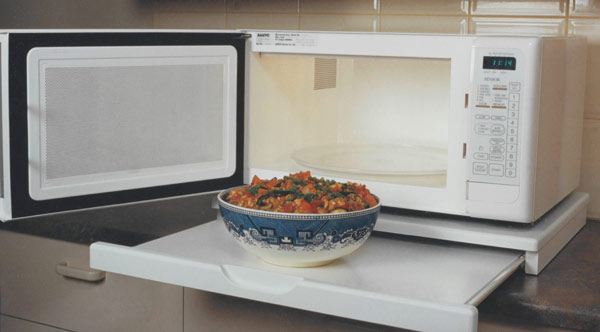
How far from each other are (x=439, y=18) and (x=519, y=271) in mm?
587

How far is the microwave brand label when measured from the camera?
3.88ft

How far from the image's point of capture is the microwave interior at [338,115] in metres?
1.22

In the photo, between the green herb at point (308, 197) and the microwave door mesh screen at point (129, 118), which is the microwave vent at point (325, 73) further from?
the green herb at point (308, 197)

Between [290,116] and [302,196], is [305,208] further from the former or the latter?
[290,116]

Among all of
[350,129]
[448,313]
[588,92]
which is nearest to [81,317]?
[350,129]

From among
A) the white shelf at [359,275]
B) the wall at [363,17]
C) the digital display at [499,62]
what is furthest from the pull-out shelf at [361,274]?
the wall at [363,17]

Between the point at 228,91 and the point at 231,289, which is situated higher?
the point at 228,91

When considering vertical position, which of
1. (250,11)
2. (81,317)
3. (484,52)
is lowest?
(81,317)

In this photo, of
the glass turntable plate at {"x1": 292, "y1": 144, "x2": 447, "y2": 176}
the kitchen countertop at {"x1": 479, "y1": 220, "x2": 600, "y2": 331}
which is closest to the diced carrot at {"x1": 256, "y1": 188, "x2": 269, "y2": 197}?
the glass turntable plate at {"x1": 292, "y1": 144, "x2": 447, "y2": 176}

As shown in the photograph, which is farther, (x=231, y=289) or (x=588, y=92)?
(x=588, y=92)

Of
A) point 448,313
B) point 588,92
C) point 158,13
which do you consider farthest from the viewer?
point 158,13

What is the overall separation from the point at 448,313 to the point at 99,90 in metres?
0.60

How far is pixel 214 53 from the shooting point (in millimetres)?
1211

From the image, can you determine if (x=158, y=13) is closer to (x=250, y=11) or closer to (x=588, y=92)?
(x=250, y=11)
